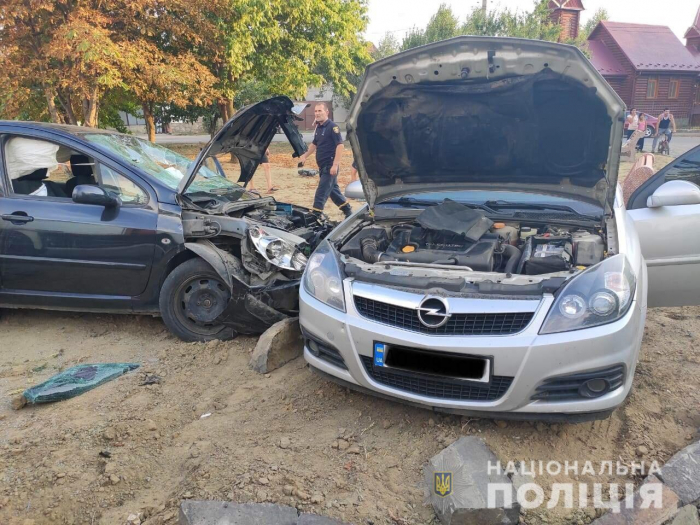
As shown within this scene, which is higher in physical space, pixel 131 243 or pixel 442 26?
pixel 442 26

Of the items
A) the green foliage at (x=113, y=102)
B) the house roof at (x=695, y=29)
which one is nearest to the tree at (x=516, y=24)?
the house roof at (x=695, y=29)

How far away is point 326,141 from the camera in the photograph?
789cm

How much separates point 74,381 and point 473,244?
2809 millimetres

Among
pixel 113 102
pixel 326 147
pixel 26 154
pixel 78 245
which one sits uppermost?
pixel 113 102

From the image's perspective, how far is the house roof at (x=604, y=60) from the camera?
111 ft

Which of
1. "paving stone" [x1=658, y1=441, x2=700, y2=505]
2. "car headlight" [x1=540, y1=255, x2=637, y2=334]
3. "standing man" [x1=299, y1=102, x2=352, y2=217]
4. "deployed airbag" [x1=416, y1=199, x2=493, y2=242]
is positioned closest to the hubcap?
"deployed airbag" [x1=416, y1=199, x2=493, y2=242]

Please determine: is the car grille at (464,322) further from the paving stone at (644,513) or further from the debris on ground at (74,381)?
the debris on ground at (74,381)

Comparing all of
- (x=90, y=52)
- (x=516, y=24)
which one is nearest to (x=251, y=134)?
(x=90, y=52)

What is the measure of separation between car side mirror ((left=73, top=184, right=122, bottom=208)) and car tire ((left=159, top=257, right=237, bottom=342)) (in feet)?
2.54

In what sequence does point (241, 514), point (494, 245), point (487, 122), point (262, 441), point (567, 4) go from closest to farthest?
point (241, 514) < point (262, 441) < point (494, 245) < point (487, 122) < point (567, 4)

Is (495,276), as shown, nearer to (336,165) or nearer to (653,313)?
(653,313)

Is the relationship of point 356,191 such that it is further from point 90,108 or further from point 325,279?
point 90,108

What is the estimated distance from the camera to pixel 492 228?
11.8 feet

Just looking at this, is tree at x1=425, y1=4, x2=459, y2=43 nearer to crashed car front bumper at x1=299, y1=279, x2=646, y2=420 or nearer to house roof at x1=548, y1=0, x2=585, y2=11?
house roof at x1=548, y1=0, x2=585, y2=11
